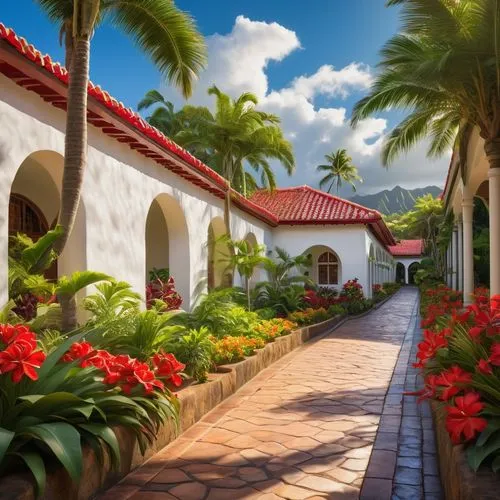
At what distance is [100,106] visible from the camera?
280 inches

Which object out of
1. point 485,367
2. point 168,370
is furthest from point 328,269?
point 485,367

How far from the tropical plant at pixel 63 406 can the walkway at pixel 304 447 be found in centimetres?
44

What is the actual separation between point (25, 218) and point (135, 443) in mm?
6678

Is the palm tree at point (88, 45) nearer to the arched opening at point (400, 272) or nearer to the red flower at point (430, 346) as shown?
the red flower at point (430, 346)

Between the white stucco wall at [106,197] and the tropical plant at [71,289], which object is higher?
the white stucco wall at [106,197]

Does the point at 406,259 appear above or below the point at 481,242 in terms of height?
above

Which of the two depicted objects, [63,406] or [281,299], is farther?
[281,299]

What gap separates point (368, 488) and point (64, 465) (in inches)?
85.7

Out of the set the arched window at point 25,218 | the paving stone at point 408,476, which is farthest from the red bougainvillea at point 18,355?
the arched window at point 25,218

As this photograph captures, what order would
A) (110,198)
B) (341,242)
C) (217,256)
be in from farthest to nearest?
(341,242)
(217,256)
(110,198)

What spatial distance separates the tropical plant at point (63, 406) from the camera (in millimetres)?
3016

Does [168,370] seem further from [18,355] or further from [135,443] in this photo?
[18,355]

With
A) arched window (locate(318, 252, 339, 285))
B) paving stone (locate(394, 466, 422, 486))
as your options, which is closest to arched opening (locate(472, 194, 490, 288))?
arched window (locate(318, 252, 339, 285))

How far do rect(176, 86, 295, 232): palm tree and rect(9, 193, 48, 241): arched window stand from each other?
5.01 meters
